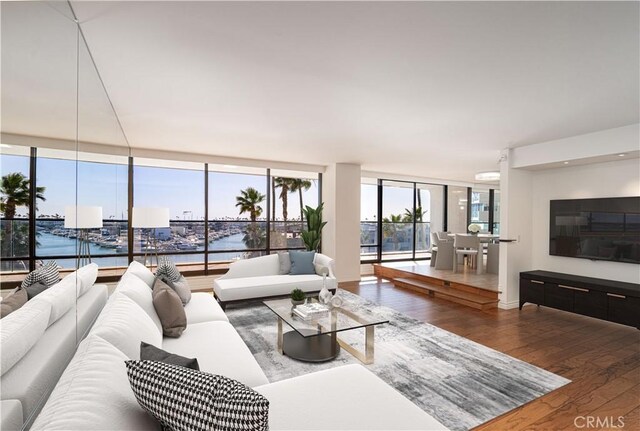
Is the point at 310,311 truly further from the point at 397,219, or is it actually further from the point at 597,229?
the point at 397,219

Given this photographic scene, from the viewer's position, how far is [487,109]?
3.27 m

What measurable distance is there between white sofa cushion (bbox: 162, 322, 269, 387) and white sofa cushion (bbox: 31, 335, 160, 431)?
0.71 m

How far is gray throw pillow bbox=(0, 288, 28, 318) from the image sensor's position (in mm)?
1021

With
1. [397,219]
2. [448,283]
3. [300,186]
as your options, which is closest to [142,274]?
[300,186]

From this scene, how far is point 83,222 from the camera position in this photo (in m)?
2.09

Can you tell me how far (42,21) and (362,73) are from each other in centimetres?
191

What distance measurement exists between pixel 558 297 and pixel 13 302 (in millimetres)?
5626

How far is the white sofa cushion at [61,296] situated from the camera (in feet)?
4.71

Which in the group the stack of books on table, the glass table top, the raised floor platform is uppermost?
the stack of books on table

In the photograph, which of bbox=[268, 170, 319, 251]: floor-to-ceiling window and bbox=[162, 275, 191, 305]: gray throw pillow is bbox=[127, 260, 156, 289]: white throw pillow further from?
bbox=[268, 170, 319, 251]: floor-to-ceiling window

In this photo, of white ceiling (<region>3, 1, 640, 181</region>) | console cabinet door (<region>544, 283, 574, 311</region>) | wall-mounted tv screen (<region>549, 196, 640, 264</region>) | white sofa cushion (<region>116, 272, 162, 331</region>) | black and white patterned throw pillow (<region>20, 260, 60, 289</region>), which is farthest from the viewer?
console cabinet door (<region>544, 283, 574, 311</region>)

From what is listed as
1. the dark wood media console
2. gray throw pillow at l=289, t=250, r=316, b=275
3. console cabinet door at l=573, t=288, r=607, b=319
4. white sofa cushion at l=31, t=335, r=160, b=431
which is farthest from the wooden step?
white sofa cushion at l=31, t=335, r=160, b=431

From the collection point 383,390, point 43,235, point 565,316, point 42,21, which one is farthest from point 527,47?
point 565,316

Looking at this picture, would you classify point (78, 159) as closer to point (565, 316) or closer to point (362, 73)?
point (362, 73)
